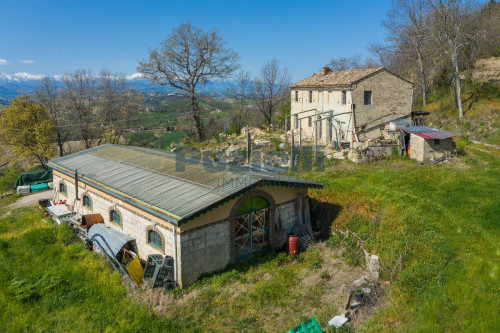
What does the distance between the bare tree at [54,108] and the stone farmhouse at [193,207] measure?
19228 millimetres

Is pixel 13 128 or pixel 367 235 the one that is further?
pixel 13 128

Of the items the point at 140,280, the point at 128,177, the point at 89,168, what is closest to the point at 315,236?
the point at 140,280

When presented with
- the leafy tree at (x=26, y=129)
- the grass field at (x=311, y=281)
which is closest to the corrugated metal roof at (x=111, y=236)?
the grass field at (x=311, y=281)

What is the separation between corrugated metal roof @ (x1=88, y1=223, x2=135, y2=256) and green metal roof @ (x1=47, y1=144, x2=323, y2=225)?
1.61 metres

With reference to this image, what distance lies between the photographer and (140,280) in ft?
42.5

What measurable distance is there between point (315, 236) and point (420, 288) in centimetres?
642

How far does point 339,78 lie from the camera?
1199 inches

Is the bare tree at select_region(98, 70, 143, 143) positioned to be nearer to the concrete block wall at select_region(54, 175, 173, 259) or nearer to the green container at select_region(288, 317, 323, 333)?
the concrete block wall at select_region(54, 175, 173, 259)

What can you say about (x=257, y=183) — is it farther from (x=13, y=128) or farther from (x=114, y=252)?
(x=13, y=128)

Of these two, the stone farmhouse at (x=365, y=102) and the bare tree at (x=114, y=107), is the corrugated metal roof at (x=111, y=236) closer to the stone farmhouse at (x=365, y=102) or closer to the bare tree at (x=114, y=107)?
the stone farmhouse at (x=365, y=102)

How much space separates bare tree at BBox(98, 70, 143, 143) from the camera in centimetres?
4080

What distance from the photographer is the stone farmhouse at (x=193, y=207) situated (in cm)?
1277

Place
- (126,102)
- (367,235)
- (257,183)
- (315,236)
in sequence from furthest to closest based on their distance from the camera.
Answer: (126,102), (315,236), (367,235), (257,183)

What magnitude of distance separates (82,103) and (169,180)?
2897 centimetres
